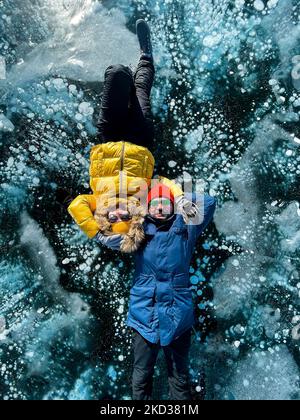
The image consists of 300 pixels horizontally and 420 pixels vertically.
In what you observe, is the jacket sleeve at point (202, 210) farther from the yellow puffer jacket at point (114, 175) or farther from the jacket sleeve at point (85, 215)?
the jacket sleeve at point (85, 215)

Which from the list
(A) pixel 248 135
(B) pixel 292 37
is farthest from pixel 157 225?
(B) pixel 292 37

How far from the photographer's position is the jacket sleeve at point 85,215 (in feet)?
6.49

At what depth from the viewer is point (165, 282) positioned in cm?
188

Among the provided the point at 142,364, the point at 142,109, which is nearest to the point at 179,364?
the point at 142,364

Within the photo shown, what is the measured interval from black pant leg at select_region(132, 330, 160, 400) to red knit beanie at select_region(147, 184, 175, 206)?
0.69 metres

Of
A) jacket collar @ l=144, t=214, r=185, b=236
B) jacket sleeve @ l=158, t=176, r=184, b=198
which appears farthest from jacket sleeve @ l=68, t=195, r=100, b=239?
→ jacket sleeve @ l=158, t=176, r=184, b=198

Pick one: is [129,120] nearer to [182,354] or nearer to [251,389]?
[182,354]

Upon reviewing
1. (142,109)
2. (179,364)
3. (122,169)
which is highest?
(142,109)

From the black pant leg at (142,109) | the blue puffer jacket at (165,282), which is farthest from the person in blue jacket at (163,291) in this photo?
the black pant leg at (142,109)

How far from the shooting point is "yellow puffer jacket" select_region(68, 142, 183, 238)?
1.99m

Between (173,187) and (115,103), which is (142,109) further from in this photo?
(173,187)

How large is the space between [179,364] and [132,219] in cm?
76

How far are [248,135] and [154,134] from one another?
0.54 m
